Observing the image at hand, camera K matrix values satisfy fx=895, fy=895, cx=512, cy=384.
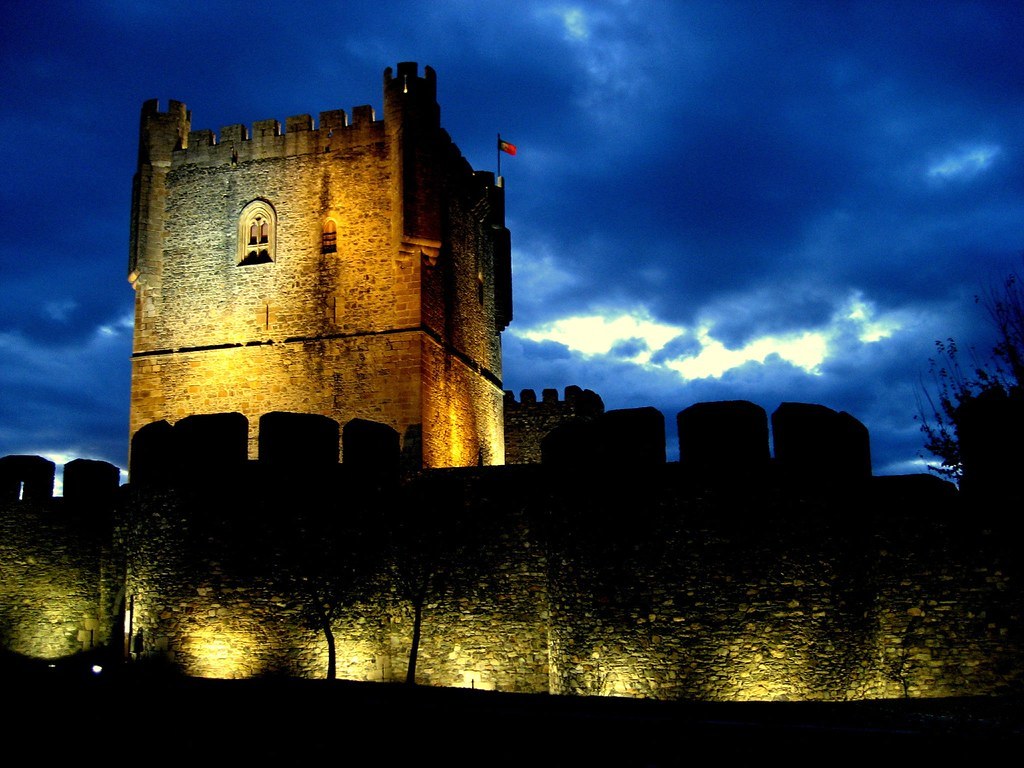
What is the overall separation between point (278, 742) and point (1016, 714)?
7.31 meters

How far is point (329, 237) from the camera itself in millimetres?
19828

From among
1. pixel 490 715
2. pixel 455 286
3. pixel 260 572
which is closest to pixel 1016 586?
pixel 490 715

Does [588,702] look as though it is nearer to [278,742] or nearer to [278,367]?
[278,742]

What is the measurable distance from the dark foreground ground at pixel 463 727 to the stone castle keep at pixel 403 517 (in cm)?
96

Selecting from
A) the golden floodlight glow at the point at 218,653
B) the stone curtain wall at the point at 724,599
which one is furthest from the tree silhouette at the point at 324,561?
the stone curtain wall at the point at 724,599

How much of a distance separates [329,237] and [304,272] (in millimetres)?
954

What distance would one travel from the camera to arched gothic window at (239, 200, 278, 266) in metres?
20.1

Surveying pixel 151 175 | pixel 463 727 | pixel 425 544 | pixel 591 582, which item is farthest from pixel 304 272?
pixel 463 727

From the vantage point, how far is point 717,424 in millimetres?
11273

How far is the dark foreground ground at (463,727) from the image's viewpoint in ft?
25.3

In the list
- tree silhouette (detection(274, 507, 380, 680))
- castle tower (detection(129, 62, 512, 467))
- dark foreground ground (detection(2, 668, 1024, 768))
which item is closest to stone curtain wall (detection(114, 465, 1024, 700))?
dark foreground ground (detection(2, 668, 1024, 768))

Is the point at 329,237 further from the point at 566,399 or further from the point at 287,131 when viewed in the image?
the point at 566,399

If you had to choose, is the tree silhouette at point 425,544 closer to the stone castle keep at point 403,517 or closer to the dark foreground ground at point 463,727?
the stone castle keep at point 403,517

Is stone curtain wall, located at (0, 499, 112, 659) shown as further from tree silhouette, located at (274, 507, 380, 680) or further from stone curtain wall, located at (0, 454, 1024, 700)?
tree silhouette, located at (274, 507, 380, 680)
